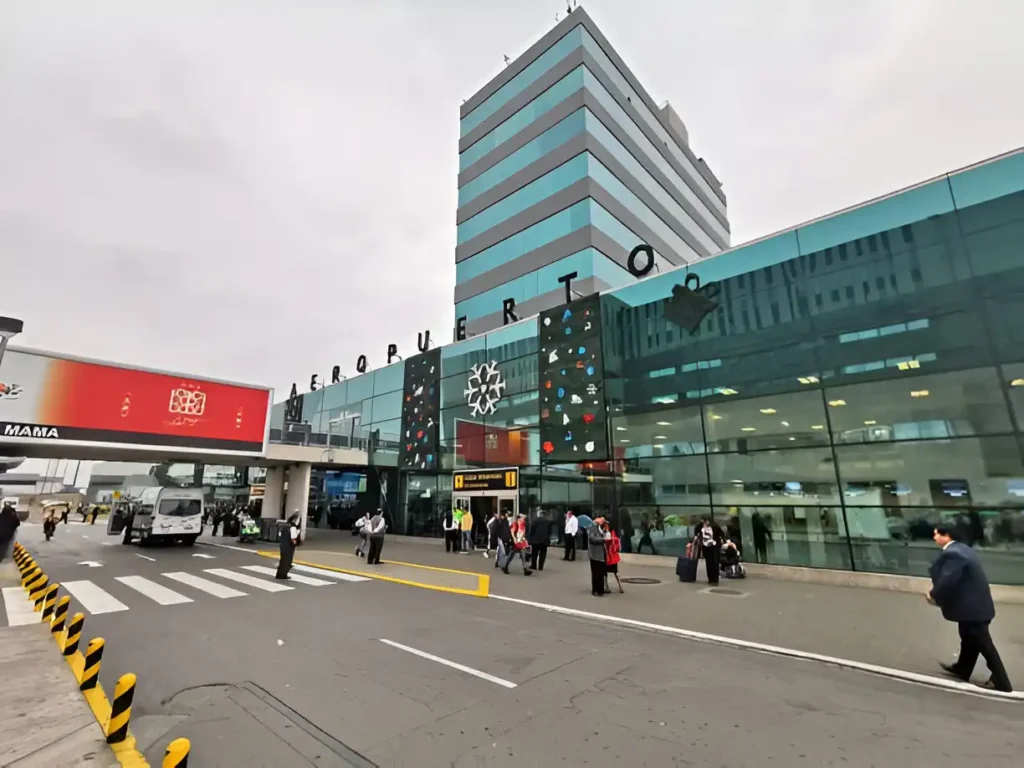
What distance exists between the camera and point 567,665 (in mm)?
6715

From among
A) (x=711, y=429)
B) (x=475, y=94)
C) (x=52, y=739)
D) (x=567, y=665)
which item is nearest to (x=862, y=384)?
(x=711, y=429)

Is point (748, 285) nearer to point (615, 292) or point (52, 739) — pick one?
point (615, 292)

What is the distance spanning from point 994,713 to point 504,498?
1888cm

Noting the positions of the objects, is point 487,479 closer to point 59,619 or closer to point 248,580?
point 248,580

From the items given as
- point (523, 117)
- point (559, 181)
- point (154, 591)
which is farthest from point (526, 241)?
point (154, 591)

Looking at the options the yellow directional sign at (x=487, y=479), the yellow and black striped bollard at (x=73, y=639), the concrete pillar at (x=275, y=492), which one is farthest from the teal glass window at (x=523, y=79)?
the yellow and black striped bollard at (x=73, y=639)

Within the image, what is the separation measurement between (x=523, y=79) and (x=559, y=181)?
11.8 meters

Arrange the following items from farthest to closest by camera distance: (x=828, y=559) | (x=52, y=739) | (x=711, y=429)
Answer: (x=711, y=429)
(x=828, y=559)
(x=52, y=739)

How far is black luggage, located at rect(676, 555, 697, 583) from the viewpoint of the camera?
13.8 m

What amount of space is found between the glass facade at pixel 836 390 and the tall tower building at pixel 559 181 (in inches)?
478

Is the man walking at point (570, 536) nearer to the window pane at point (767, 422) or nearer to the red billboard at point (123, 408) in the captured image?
the window pane at point (767, 422)

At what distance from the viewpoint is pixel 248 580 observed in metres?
13.5

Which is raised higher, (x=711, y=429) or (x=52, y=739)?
(x=711, y=429)

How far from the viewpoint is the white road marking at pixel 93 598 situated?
9938 millimetres
